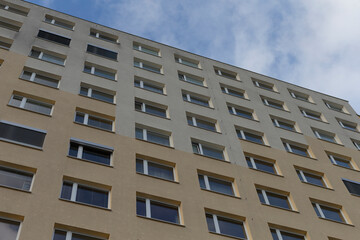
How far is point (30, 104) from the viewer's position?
21.8 m

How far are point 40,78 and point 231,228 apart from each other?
14035 millimetres

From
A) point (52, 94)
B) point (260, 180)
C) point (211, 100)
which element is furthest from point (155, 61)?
point (260, 180)

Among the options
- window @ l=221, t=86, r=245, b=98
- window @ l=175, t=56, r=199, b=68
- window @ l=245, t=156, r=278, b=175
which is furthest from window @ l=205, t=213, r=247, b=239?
window @ l=175, t=56, r=199, b=68

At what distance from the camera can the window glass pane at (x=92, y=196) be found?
57.6ft

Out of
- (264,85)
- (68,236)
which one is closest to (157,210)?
(68,236)

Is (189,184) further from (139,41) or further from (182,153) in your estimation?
(139,41)

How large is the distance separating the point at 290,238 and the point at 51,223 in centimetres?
1144

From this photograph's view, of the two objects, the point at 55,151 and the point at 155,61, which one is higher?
the point at 155,61

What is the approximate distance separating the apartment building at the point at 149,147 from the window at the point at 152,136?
8cm

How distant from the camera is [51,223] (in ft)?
50.6

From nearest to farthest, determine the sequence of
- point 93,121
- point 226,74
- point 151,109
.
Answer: point 93,121 → point 151,109 → point 226,74

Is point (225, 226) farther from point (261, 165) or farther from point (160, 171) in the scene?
point (261, 165)

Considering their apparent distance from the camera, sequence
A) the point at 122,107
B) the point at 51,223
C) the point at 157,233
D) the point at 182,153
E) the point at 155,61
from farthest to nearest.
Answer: the point at 155,61 < the point at 122,107 < the point at 182,153 < the point at 157,233 < the point at 51,223

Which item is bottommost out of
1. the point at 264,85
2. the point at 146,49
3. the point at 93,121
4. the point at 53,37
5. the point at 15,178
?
the point at 15,178
